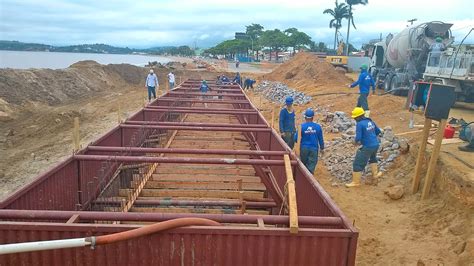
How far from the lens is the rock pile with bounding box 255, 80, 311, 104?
22.7m

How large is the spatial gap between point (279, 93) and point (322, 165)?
657 inches

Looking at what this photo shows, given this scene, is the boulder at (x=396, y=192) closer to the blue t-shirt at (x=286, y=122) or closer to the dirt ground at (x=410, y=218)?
the dirt ground at (x=410, y=218)

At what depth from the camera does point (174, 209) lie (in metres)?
5.57

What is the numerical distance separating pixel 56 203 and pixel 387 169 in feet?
24.5

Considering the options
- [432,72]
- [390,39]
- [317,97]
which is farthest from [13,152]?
[390,39]

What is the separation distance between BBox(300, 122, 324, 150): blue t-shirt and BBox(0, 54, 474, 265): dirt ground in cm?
141

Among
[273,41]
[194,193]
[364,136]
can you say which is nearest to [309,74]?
[364,136]

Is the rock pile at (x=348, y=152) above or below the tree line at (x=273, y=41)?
below

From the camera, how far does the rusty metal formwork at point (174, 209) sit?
9.86 feet

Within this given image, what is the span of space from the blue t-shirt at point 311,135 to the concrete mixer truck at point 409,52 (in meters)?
10.6

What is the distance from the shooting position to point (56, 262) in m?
3.03

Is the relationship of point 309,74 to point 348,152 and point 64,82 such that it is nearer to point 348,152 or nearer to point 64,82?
point 64,82

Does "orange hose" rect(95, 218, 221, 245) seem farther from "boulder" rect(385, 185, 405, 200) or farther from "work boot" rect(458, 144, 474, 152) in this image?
"work boot" rect(458, 144, 474, 152)

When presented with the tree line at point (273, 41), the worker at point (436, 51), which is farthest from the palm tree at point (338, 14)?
the worker at point (436, 51)
